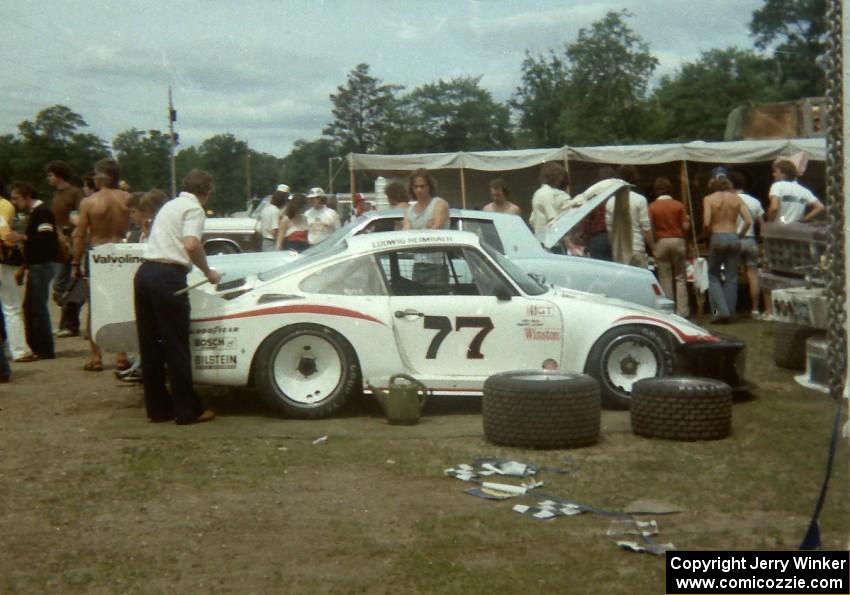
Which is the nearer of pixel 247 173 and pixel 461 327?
pixel 461 327

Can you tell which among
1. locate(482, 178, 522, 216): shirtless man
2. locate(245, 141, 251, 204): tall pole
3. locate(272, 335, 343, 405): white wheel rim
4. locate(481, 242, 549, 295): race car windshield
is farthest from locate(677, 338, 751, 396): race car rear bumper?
locate(245, 141, 251, 204): tall pole

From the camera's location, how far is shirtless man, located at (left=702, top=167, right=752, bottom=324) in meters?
14.3

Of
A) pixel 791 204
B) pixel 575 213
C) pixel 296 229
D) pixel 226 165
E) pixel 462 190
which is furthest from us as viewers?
pixel 226 165

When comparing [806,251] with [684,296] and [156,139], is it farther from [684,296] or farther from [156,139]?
[156,139]

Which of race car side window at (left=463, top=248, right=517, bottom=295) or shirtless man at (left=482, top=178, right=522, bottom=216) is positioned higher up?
shirtless man at (left=482, top=178, right=522, bottom=216)

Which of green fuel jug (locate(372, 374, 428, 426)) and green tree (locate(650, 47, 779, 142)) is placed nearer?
green fuel jug (locate(372, 374, 428, 426))

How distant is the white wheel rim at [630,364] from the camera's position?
8.74m

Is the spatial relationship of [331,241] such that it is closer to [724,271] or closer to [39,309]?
[39,309]

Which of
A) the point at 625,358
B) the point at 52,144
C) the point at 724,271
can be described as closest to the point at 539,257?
the point at 625,358

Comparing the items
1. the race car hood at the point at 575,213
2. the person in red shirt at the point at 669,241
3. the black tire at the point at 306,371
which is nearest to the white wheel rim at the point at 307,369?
the black tire at the point at 306,371

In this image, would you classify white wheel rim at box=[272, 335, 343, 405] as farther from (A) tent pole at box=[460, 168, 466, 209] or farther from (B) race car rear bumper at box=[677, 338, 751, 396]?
(A) tent pole at box=[460, 168, 466, 209]

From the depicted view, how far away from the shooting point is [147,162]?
56125 mm

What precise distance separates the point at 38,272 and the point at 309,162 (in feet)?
177

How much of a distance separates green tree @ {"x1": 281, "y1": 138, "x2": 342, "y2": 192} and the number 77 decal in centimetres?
5467
